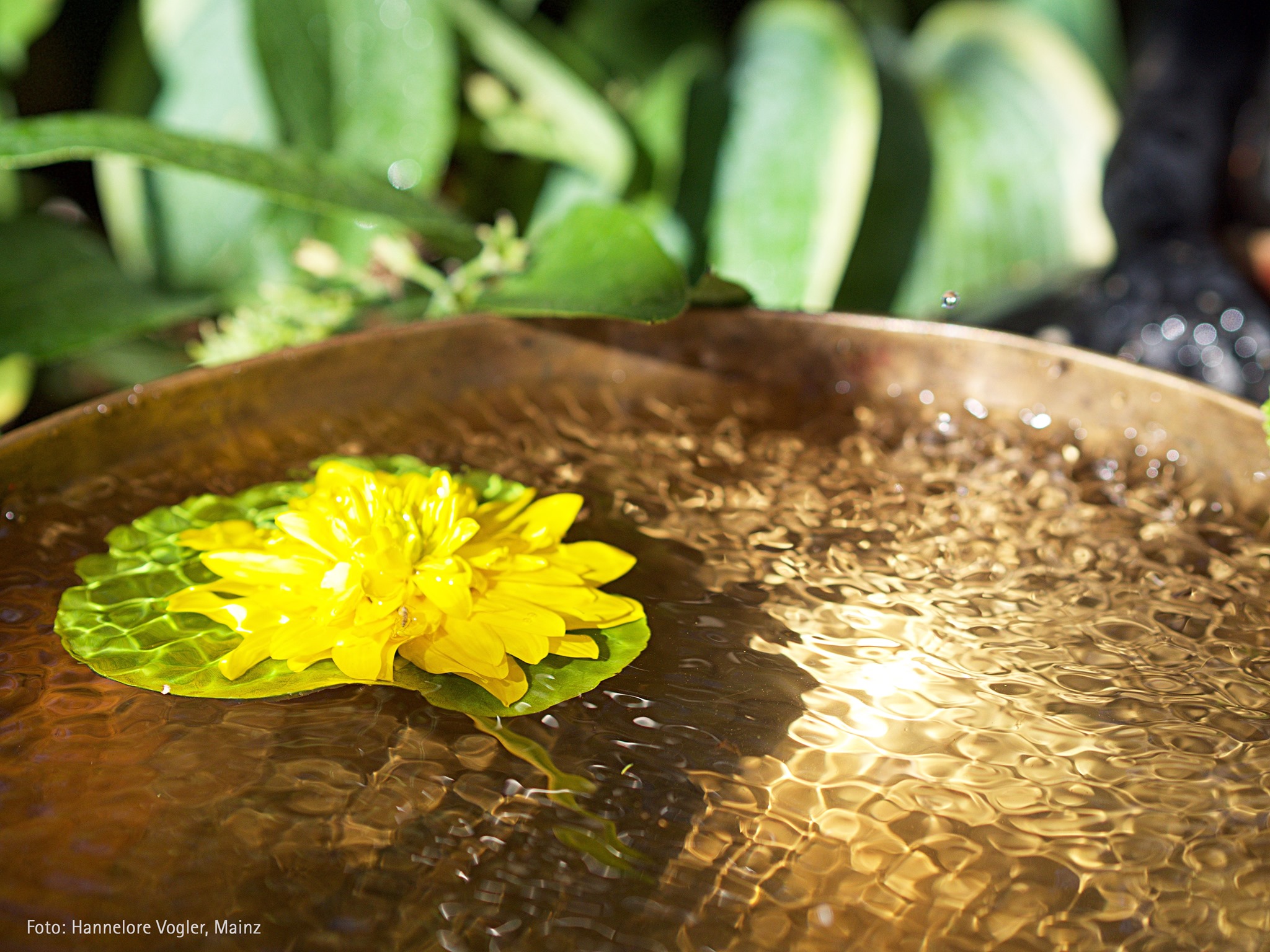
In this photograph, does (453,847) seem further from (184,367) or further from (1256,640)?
(184,367)

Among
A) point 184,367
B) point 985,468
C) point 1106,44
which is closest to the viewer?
point 985,468

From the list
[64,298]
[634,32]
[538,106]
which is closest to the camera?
[64,298]

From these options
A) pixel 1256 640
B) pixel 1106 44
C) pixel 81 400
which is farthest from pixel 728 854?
pixel 1106 44

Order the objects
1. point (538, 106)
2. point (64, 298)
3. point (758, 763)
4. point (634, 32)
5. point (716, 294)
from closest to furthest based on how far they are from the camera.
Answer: point (758, 763) → point (716, 294) → point (64, 298) → point (538, 106) → point (634, 32)

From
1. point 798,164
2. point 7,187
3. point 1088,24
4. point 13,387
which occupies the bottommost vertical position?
point 13,387

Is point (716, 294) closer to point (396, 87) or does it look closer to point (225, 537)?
point (225, 537)

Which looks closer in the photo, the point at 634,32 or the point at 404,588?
the point at 404,588

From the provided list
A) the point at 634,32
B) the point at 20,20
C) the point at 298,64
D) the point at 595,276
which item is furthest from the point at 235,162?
the point at 634,32
